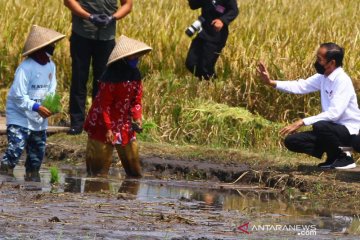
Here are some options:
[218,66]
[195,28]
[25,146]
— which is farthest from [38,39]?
[218,66]

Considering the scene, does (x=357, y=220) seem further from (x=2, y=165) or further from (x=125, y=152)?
(x=2, y=165)

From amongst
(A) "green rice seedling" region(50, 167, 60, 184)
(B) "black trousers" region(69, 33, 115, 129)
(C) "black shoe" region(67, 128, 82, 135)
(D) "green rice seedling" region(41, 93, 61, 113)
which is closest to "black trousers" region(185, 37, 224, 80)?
(B) "black trousers" region(69, 33, 115, 129)

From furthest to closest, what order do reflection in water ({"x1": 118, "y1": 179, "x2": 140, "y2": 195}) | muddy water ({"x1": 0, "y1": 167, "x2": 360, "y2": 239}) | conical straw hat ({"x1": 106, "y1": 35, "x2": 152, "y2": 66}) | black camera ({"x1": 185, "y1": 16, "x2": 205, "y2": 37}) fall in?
1. black camera ({"x1": 185, "y1": 16, "x2": 205, "y2": 37})
2. conical straw hat ({"x1": 106, "y1": 35, "x2": 152, "y2": 66})
3. reflection in water ({"x1": 118, "y1": 179, "x2": 140, "y2": 195})
4. muddy water ({"x1": 0, "y1": 167, "x2": 360, "y2": 239})

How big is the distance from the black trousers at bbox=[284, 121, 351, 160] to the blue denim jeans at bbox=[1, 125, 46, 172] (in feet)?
7.59

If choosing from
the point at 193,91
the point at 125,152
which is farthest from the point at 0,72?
the point at 125,152

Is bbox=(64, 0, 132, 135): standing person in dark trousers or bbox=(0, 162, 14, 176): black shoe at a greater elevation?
bbox=(64, 0, 132, 135): standing person in dark trousers

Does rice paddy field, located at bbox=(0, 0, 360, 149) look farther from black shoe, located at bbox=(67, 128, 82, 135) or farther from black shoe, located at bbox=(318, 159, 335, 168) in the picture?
black shoe, located at bbox=(318, 159, 335, 168)

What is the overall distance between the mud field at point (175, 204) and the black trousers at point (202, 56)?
2438mm

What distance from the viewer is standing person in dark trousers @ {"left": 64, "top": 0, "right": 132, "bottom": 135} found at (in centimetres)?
1302

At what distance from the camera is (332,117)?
10.8 meters

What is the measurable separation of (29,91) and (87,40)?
261cm

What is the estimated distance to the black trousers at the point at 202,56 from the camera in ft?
47.4

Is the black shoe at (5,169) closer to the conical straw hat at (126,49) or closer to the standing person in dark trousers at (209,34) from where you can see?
the conical straw hat at (126,49)

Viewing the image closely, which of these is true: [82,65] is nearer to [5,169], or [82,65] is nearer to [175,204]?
[5,169]
